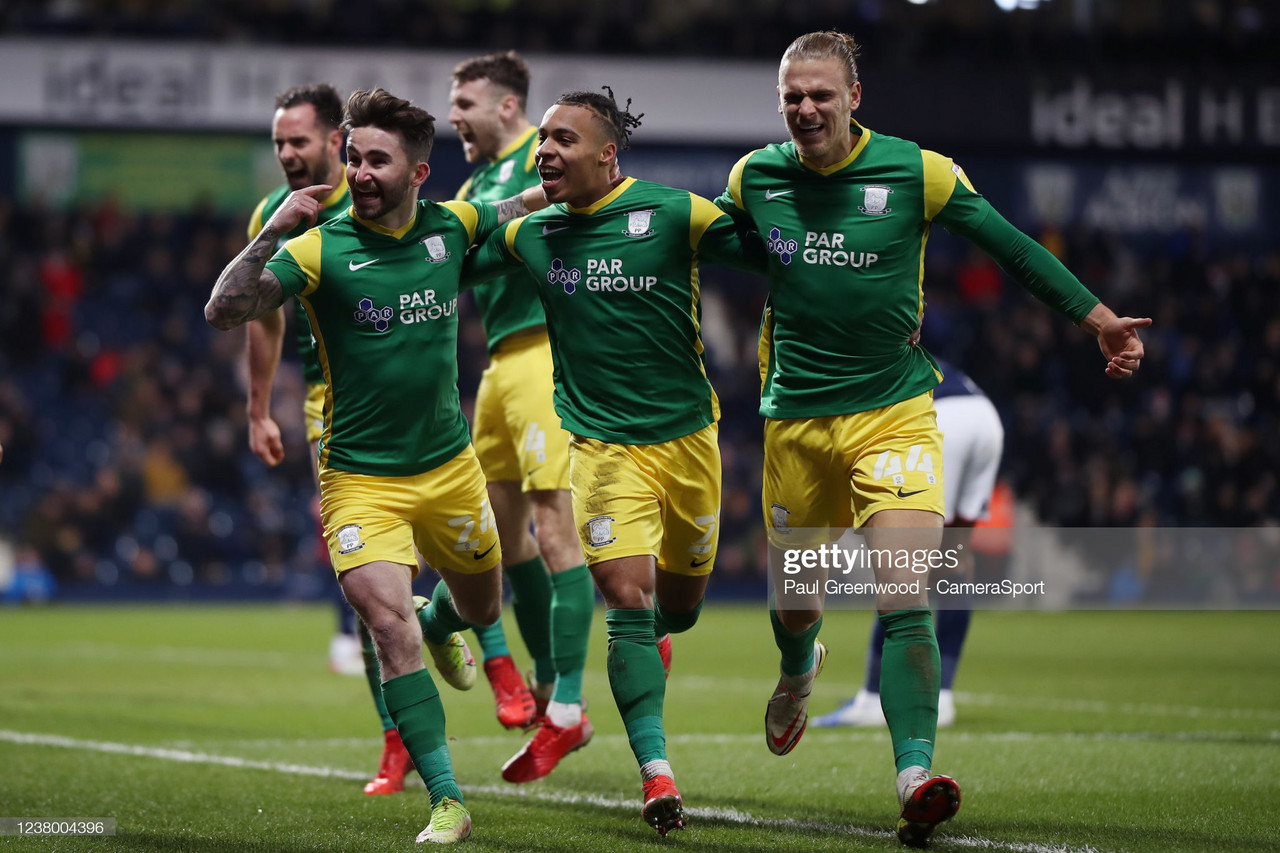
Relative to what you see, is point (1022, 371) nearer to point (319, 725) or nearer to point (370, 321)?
point (319, 725)

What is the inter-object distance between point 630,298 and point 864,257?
0.81m

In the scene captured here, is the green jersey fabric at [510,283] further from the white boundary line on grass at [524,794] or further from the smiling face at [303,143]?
the white boundary line on grass at [524,794]

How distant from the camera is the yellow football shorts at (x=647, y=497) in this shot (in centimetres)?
529

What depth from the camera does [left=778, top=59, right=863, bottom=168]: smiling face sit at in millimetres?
5176

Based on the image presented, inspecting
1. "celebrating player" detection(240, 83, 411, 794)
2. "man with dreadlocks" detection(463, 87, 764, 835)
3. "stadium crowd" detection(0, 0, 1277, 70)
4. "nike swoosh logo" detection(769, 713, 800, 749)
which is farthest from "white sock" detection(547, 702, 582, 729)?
"stadium crowd" detection(0, 0, 1277, 70)

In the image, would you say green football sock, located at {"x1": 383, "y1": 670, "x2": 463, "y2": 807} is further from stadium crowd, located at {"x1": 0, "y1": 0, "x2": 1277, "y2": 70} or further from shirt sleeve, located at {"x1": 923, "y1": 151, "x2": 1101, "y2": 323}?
stadium crowd, located at {"x1": 0, "y1": 0, "x2": 1277, "y2": 70}

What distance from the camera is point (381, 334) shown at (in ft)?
17.5

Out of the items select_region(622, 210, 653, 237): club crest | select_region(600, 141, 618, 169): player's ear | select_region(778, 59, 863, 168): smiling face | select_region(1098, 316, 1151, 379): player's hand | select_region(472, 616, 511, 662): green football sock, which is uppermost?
select_region(778, 59, 863, 168): smiling face

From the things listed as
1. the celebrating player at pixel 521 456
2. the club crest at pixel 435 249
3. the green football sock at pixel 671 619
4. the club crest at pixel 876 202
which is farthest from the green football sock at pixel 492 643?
the club crest at pixel 876 202

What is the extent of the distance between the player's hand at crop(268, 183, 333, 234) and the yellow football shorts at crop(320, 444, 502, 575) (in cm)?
86

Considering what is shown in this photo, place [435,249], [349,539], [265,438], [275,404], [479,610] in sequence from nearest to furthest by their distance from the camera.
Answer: [349,539]
[435,249]
[479,610]
[265,438]
[275,404]

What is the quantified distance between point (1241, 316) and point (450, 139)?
35.7 ft

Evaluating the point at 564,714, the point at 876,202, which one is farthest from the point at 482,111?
the point at 564,714

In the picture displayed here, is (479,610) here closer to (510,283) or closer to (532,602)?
(532,602)
